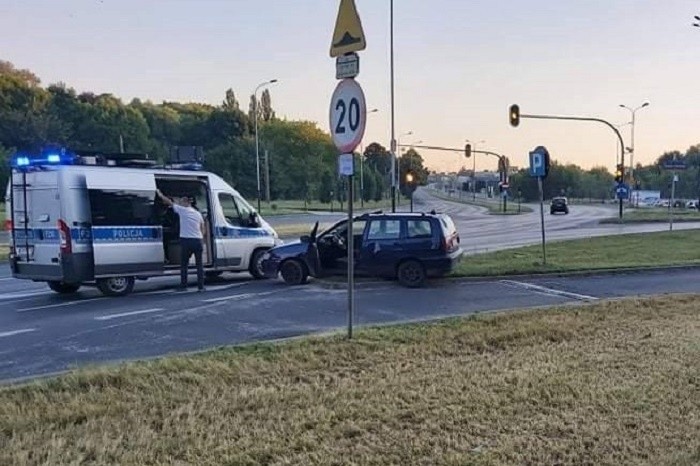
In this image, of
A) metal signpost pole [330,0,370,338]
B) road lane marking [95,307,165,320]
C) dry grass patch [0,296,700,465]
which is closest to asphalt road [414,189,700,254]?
road lane marking [95,307,165,320]

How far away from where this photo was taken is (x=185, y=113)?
4139 inches

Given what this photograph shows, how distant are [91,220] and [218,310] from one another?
3215 millimetres

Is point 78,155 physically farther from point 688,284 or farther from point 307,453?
point 688,284

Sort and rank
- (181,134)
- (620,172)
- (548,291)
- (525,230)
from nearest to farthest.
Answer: (548,291) < (525,230) < (620,172) < (181,134)

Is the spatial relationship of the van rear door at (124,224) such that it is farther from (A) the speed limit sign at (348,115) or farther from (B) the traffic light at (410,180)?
(B) the traffic light at (410,180)

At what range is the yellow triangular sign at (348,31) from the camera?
6.63 metres

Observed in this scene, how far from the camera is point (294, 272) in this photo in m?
13.3

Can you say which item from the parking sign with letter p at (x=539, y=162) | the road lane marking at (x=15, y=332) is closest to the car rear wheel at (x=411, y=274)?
the parking sign with letter p at (x=539, y=162)

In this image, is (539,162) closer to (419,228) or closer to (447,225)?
(447,225)

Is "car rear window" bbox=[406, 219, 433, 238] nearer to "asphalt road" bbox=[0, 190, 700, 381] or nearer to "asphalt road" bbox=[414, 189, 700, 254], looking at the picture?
"asphalt road" bbox=[0, 190, 700, 381]

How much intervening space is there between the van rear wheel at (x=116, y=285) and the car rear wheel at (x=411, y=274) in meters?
5.13

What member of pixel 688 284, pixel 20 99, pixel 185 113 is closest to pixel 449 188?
pixel 185 113

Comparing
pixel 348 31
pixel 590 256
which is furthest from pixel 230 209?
pixel 590 256

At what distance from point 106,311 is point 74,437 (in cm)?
625
